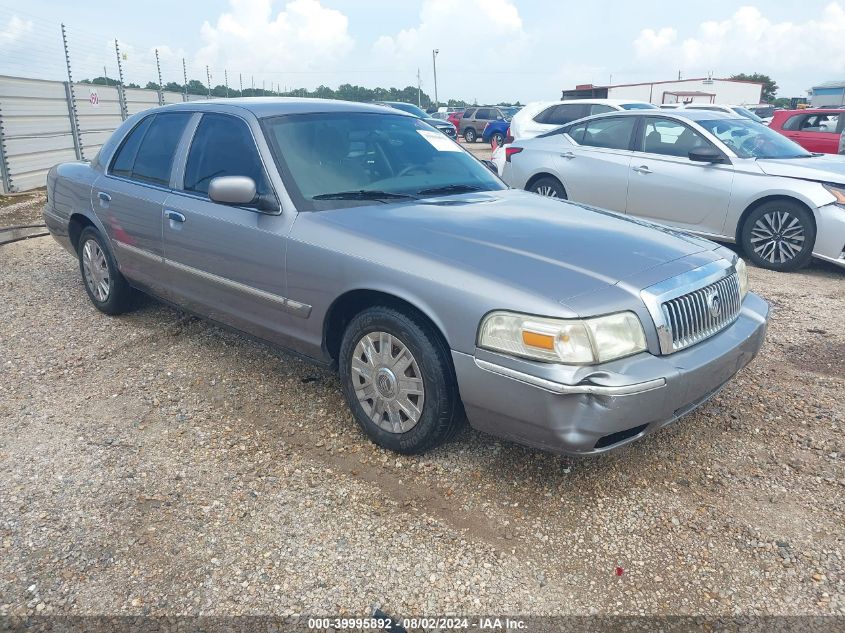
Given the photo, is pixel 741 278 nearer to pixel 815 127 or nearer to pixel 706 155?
pixel 706 155

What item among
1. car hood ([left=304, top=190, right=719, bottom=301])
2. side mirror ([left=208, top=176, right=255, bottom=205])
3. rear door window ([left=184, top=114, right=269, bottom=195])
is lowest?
car hood ([left=304, top=190, right=719, bottom=301])

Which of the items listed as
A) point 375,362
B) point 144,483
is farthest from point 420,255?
point 144,483

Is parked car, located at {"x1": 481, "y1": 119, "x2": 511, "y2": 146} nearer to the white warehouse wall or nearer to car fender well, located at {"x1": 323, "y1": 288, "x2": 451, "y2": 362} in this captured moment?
A: the white warehouse wall

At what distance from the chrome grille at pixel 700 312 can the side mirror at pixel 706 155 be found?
13.3 ft

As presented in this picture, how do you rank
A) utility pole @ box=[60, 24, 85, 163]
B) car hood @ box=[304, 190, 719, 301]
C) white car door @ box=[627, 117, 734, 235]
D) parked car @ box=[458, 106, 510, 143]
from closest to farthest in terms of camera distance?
car hood @ box=[304, 190, 719, 301] → white car door @ box=[627, 117, 734, 235] → utility pole @ box=[60, 24, 85, 163] → parked car @ box=[458, 106, 510, 143]

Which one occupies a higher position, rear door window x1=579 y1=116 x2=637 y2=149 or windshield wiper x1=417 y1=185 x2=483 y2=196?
rear door window x1=579 y1=116 x2=637 y2=149

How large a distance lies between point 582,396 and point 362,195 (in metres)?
1.67

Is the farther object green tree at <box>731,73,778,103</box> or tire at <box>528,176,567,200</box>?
green tree at <box>731,73,778,103</box>

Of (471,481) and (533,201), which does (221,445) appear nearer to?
(471,481)

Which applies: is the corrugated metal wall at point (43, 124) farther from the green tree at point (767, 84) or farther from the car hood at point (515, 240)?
the green tree at point (767, 84)

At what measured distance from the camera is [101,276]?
5.01 m

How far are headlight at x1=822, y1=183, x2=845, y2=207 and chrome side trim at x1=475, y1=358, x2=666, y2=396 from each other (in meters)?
4.92

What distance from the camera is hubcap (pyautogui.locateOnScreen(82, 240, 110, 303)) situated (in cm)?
495

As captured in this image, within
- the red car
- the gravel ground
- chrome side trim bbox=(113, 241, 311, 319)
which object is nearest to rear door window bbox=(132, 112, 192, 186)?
chrome side trim bbox=(113, 241, 311, 319)
